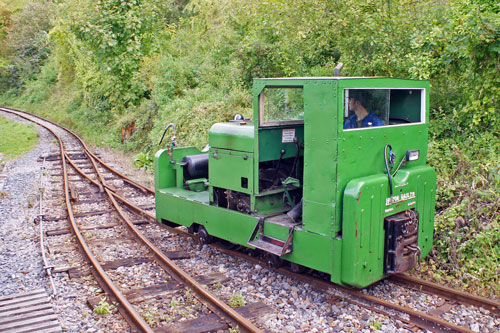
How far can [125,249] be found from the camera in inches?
289

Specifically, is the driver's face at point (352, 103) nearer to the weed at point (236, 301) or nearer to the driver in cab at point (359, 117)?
the driver in cab at point (359, 117)

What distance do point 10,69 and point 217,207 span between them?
4255 centimetres

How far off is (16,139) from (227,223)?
18.7 m

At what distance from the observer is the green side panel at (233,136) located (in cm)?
601

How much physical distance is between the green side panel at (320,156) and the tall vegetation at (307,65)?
191cm

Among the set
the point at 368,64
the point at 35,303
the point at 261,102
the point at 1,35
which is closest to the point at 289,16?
the point at 368,64

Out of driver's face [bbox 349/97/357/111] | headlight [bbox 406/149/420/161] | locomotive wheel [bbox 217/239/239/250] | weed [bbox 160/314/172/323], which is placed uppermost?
driver's face [bbox 349/97/357/111]

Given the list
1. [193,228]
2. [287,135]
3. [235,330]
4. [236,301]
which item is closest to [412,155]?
[287,135]

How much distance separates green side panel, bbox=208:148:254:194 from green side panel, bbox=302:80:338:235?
100 cm

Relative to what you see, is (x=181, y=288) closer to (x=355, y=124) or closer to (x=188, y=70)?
(x=355, y=124)

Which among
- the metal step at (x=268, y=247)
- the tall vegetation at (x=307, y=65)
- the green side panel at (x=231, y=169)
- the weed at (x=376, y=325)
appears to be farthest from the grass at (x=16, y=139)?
the weed at (x=376, y=325)

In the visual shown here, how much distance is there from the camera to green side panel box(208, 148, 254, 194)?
602cm

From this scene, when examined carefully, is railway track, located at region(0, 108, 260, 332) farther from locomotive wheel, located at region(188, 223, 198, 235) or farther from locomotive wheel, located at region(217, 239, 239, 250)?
locomotive wheel, located at region(217, 239, 239, 250)

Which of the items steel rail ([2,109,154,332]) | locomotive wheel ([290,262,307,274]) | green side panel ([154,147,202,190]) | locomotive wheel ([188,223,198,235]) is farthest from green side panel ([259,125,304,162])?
green side panel ([154,147,202,190])
